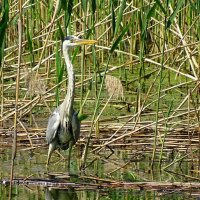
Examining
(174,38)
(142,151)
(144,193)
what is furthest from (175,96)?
(144,193)

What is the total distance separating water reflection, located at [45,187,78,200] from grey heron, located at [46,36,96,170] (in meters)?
1.07

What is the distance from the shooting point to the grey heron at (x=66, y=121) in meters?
6.23

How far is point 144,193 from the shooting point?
497 centimetres

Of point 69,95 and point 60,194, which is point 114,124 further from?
point 60,194

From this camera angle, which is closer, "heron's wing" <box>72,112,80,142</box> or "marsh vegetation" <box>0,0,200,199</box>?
"marsh vegetation" <box>0,0,200,199</box>

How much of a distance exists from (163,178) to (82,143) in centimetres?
146

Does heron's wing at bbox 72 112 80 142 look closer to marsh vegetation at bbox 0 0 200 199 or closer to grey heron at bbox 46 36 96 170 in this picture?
grey heron at bbox 46 36 96 170

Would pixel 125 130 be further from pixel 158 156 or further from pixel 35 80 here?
pixel 35 80

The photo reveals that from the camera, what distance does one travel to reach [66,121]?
6.32 m

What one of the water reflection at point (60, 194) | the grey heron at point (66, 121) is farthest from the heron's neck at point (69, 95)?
the water reflection at point (60, 194)

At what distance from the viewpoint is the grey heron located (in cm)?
623

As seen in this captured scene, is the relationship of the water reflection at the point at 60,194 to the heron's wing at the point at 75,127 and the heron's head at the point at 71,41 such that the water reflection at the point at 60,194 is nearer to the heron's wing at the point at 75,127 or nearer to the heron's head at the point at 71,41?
the heron's wing at the point at 75,127

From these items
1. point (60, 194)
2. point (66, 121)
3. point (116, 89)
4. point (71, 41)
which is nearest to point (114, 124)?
point (66, 121)

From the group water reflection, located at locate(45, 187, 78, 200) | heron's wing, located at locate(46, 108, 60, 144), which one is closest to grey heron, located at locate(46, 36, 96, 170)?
heron's wing, located at locate(46, 108, 60, 144)
